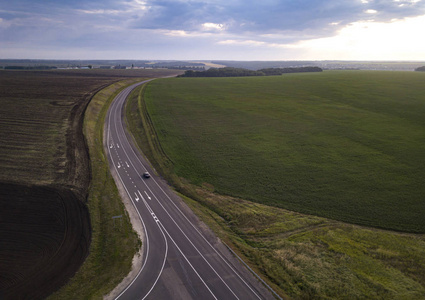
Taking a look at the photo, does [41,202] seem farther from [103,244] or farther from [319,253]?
[319,253]

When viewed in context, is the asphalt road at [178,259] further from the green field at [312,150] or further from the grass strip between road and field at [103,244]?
the green field at [312,150]

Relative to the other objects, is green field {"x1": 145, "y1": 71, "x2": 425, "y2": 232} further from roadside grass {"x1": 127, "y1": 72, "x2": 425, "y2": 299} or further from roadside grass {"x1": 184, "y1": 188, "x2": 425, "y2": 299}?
roadside grass {"x1": 184, "y1": 188, "x2": 425, "y2": 299}

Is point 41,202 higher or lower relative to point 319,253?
higher

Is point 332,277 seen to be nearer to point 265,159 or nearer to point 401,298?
point 401,298

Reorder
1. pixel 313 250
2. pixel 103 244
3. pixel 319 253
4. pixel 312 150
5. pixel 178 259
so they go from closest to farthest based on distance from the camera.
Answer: pixel 178 259, pixel 319 253, pixel 313 250, pixel 103 244, pixel 312 150

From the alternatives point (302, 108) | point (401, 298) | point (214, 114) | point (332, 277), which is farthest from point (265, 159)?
point (302, 108)

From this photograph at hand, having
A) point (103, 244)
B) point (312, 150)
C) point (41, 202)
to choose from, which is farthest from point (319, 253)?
point (41, 202)

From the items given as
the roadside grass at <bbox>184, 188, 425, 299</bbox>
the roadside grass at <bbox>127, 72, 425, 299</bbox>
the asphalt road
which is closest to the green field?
the roadside grass at <bbox>127, 72, 425, 299</bbox>
